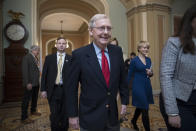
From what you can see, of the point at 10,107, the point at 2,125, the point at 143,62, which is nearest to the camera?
the point at 143,62

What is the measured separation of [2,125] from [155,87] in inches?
211

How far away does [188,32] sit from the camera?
46.6 inches

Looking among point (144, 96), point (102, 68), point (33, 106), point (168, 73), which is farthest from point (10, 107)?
point (168, 73)

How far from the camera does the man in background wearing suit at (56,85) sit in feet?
7.91

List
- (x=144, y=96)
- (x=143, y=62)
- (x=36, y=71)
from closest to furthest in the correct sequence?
(x=144, y=96)
(x=143, y=62)
(x=36, y=71)

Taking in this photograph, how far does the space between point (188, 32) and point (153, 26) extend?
560 centimetres

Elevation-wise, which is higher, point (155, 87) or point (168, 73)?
point (168, 73)

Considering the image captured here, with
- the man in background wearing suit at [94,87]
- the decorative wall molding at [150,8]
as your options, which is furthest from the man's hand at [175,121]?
the decorative wall molding at [150,8]

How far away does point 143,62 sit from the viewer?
2705 mm

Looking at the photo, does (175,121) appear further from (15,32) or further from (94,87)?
(15,32)

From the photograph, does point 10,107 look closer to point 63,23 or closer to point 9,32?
point 9,32

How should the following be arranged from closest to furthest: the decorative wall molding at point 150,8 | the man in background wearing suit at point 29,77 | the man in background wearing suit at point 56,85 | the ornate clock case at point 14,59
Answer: the man in background wearing suit at point 56,85 → the man in background wearing suit at point 29,77 → the ornate clock case at point 14,59 → the decorative wall molding at point 150,8

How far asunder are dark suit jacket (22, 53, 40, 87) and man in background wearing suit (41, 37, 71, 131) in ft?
3.43

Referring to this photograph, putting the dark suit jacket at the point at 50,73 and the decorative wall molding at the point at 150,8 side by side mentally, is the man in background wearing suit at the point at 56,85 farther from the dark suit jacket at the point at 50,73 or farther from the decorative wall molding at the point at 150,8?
the decorative wall molding at the point at 150,8
